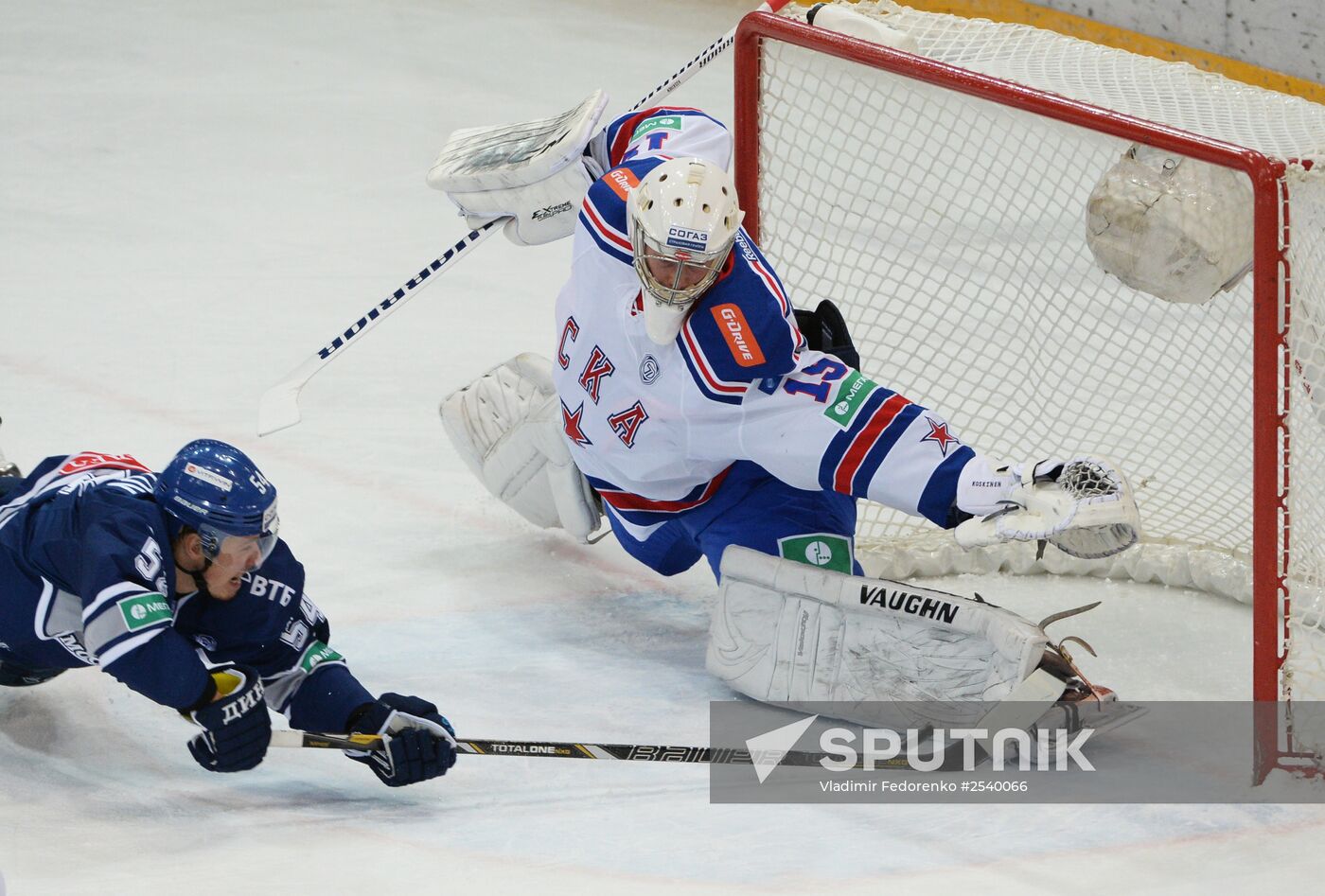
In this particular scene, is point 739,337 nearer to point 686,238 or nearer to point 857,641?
point 686,238

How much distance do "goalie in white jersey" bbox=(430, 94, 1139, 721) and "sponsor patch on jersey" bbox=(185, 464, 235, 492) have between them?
0.74 meters

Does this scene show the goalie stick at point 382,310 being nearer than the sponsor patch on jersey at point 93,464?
No

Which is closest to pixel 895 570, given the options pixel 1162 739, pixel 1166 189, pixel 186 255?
pixel 1162 739

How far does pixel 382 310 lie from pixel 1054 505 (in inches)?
68.9

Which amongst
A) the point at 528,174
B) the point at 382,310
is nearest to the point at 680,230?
the point at 528,174

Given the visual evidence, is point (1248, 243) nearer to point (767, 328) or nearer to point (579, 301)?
point (767, 328)

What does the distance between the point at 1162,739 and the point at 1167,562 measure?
628 mm

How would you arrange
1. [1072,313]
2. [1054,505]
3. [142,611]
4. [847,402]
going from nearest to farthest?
[142,611]
[1054,505]
[847,402]
[1072,313]

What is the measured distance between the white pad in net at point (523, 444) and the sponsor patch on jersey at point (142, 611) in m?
1.13

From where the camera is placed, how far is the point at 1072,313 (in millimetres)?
3850

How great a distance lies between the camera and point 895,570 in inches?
146

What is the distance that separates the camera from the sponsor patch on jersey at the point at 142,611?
2.62 meters

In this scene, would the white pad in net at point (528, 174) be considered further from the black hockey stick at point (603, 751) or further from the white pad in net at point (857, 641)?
the black hockey stick at point (603, 751)

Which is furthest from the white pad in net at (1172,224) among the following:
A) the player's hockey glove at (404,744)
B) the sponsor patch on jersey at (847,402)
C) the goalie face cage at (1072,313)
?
the player's hockey glove at (404,744)
